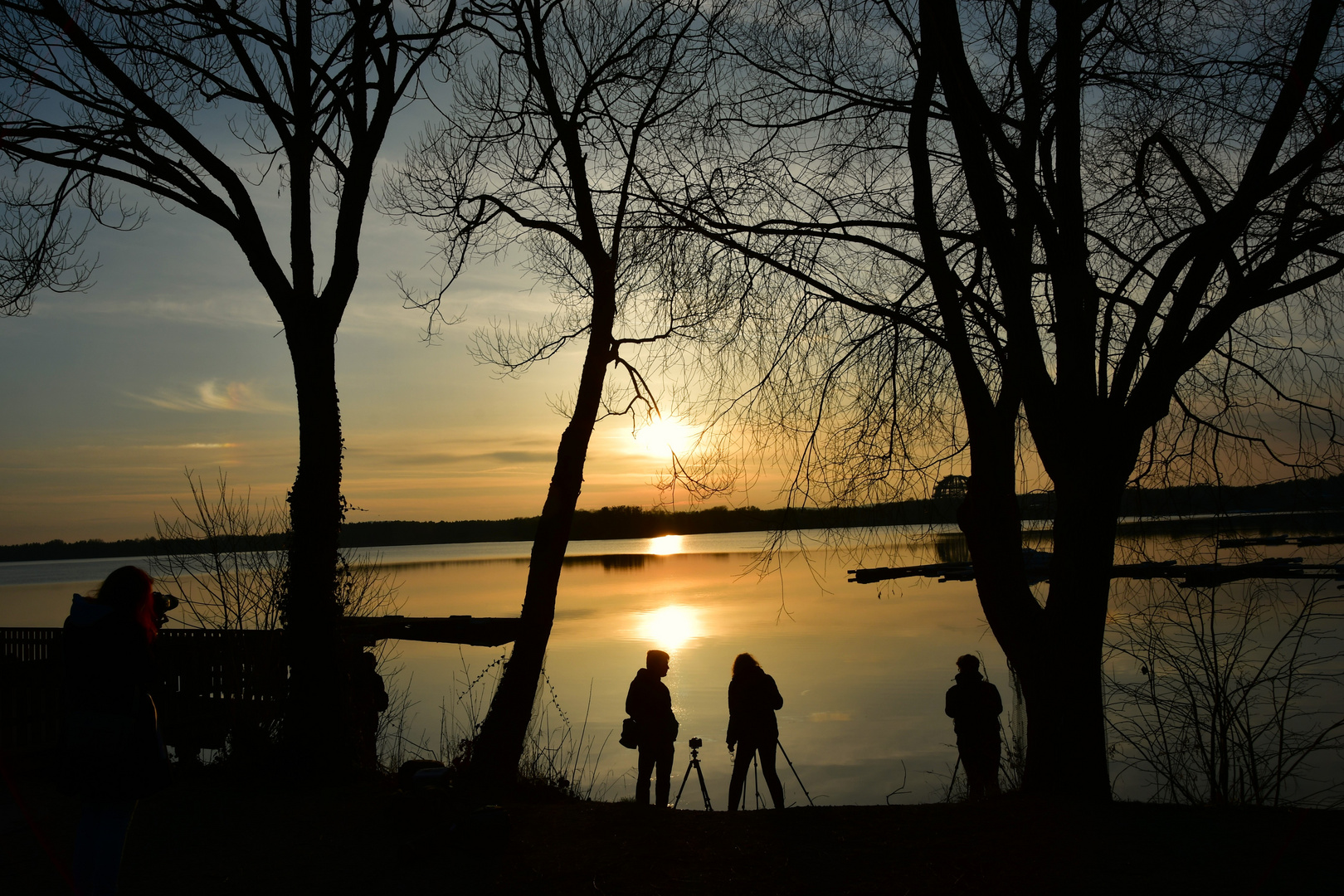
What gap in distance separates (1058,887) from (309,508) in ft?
20.7

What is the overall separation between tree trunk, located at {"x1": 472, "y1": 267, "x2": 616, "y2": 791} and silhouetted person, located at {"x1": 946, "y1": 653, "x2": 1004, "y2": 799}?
3821 mm

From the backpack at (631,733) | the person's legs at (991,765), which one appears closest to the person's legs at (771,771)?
the backpack at (631,733)

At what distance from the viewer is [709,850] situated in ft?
17.9

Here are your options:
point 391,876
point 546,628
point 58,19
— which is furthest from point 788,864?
point 58,19

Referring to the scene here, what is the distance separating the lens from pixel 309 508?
7.55 metres

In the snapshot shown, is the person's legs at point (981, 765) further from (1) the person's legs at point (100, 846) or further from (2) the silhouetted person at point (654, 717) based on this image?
(1) the person's legs at point (100, 846)

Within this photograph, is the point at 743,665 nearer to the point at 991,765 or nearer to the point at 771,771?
the point at 771,771

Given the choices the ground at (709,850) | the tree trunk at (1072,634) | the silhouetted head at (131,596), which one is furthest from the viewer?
the tree trunk at (1072,634)

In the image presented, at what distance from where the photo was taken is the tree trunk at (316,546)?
7.42 meters

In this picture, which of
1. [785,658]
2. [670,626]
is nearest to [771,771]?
[785,658]

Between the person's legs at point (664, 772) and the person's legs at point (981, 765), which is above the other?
the person's legs at point (981, 765)

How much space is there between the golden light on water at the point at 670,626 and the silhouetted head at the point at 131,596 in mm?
22167

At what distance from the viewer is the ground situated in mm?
4559

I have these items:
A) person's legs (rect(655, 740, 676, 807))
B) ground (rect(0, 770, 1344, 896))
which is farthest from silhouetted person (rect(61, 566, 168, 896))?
person's legs (rect(655, 740, 676, 807))
